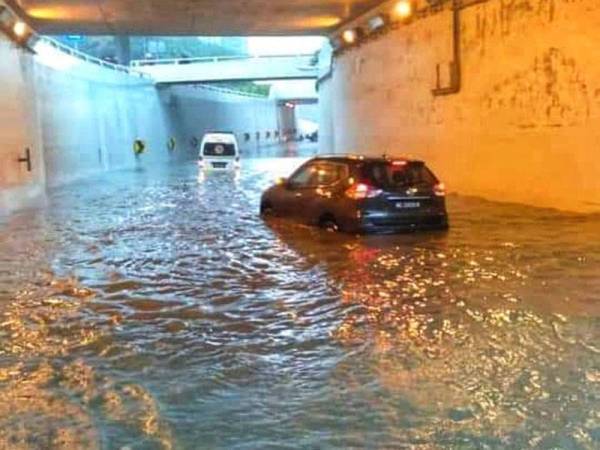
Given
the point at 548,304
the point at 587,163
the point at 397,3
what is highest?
the point at 397,3

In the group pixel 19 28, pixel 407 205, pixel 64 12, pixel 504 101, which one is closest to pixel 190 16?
pixel 64 12

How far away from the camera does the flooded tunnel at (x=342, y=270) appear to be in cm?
496

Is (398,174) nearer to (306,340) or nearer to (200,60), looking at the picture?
(306,340)

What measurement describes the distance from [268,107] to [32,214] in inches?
2391

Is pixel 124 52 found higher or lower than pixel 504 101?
higher

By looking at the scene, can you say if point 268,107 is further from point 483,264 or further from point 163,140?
point 483,264

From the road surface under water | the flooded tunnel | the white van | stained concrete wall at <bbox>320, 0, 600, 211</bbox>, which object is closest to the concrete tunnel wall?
the flooded tunnel

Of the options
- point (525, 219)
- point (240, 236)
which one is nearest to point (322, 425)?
point (240, 236)

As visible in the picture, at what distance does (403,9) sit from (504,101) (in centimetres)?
517

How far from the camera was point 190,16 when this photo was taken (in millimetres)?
23250

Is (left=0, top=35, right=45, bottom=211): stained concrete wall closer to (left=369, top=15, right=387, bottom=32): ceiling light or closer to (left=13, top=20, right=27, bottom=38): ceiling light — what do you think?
(left=13, top=20, right=27, bottom=38): ceiling light

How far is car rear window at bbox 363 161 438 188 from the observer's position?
502 inches

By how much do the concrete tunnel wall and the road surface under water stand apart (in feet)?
30.4

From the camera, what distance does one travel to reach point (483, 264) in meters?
10.4
